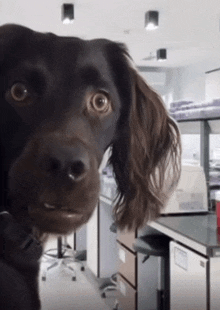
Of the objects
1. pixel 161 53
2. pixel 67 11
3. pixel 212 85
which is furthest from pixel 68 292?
pixel 212 85

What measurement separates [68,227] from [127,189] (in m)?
0.17

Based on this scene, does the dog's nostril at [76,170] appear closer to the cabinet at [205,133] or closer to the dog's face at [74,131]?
the dog's face at [74,131]

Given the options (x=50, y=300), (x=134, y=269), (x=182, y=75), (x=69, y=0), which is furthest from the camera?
(x=182, y=75)

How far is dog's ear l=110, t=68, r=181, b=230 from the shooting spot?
57 cm

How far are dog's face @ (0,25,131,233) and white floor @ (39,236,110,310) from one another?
6.29 ft

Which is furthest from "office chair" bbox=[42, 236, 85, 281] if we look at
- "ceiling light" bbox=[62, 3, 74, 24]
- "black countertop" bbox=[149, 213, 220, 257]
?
"ceiling light" bbox=[62, 3, 74, 24]

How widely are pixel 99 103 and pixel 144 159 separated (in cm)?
11

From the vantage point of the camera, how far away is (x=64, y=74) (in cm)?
49

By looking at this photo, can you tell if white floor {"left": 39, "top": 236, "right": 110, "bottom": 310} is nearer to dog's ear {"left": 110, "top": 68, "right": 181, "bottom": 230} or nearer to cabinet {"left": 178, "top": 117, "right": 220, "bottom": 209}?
cabinet {"left": 178, "top": 117, "right": 220, "bottom": 209}

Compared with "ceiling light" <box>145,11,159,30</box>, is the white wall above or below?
below

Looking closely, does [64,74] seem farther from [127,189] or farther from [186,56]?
[186,56]

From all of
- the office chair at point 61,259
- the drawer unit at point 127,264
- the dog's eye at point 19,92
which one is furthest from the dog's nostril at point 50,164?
the office chair at point 61,259

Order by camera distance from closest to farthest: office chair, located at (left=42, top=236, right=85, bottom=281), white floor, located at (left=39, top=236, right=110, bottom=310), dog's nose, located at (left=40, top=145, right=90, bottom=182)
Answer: dog's nose, located at (left=40, top=145, right=90, bottom=182) < white floor, located at (left=39, top=236, right=110, bottom=310) < office chair, located at (left=42, top=236, right=85, bottom=281)

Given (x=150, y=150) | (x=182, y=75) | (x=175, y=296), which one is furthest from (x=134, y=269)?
(x=182, y=75)
